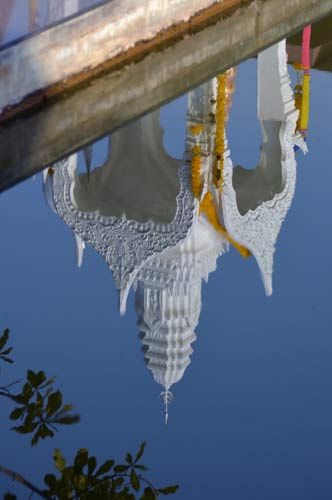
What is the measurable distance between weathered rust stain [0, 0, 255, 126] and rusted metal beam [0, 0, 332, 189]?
0.02 m

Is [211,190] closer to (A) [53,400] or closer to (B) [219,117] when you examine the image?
(B) [219,117]

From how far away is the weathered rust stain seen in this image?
4.62 meters

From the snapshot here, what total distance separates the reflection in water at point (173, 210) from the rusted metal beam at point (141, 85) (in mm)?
67

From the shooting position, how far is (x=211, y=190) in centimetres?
461

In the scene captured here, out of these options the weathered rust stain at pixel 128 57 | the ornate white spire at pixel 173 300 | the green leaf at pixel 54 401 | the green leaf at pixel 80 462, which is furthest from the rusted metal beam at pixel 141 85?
the green leaf at pixel 80 462

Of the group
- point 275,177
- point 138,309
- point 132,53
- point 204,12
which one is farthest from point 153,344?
point 204,12

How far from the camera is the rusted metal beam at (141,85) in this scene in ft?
14.7

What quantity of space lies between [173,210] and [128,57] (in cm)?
84

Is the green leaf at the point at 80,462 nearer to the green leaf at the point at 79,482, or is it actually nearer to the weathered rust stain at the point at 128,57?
the green leaf at the point at 79,482

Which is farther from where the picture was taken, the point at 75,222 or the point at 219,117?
the point at 219,117

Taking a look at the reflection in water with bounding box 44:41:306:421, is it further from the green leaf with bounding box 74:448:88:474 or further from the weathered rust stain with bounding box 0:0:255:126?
the green leaf with bounding box 74:448:88:474

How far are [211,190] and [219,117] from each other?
0.43m

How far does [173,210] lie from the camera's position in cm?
449

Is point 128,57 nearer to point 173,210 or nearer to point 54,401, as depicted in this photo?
point 173,210
